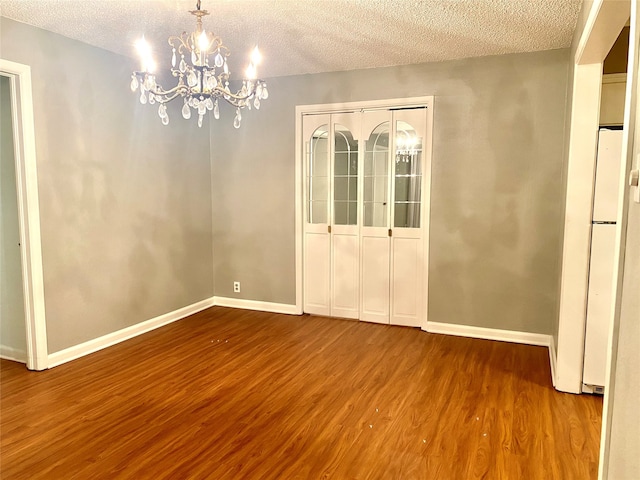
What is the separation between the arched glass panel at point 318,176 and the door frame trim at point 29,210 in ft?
8.61

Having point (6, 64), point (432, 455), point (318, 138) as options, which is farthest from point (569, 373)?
point (6, 64)

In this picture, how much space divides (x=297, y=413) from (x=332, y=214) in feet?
8.19

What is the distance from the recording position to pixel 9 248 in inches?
145

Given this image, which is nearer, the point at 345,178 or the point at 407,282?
the point at 407,282

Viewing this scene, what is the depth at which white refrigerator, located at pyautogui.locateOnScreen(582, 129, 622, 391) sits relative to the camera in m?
3.02

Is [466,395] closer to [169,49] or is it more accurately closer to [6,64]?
[169,49]

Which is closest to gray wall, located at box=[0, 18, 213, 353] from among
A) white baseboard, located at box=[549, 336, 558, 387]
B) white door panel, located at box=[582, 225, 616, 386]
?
white baseboard, located at box=[549, 336, 558, 387]

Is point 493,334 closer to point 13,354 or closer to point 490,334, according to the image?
point 490,334

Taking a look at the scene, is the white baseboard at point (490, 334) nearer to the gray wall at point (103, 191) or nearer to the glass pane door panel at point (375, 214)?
the glass pane door panel at point (375, 214)

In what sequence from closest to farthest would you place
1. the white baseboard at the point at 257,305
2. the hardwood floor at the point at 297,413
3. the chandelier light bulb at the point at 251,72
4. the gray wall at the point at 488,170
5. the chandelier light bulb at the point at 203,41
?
the hardwood floor at the point at 297,413
the chandelier light bulb at the point at 203,41
the chandelier light bulb at the point at 251,72
the gray wall at the point at 488,170
the white baseboard at the point at 257,305

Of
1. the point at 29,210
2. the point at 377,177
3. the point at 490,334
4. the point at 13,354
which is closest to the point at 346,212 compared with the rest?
the point at 377,177

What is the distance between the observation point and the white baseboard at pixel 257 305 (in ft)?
17.2

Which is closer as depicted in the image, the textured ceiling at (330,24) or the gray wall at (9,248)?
the textured ceiling at (330,24)

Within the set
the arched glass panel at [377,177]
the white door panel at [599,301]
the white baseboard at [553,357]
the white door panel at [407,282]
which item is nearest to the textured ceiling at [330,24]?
the arched glass panel at [377,177]
